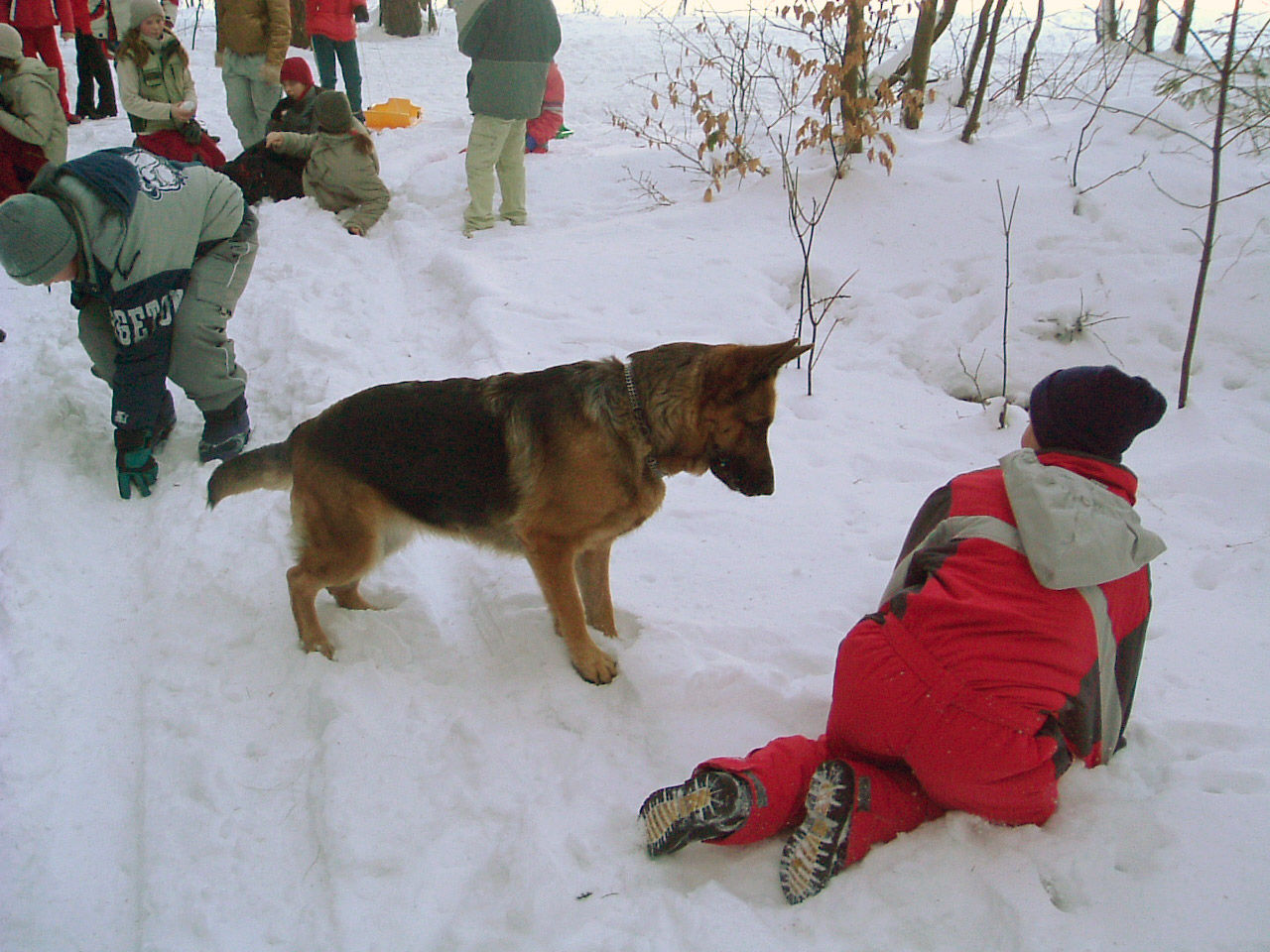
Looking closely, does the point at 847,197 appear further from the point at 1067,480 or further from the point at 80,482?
the point at 80,482

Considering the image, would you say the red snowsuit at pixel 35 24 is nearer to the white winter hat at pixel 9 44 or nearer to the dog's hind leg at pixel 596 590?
the white winter hat at pixel 9 44

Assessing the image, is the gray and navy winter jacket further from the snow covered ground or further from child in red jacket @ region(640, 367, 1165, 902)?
child in red jacket @ region(640, 367, 1165, 902)

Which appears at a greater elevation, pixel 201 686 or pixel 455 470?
pixel 455 470

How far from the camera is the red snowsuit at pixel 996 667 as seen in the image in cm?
204

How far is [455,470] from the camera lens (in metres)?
2.92

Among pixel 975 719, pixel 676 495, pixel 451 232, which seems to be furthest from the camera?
pixel 451 232

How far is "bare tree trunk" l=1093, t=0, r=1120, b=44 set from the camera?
33.2ft

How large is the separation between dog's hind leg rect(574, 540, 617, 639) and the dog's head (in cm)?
71

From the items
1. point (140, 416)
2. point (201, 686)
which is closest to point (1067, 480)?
point (201, 686)

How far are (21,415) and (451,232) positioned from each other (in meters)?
4.25

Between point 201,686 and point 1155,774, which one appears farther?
point 201,686

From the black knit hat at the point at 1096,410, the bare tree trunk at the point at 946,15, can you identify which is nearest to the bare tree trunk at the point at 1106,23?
the bare tree trunk at the point at 946,15

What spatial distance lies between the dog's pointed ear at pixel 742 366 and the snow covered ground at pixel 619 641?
111 centimetres

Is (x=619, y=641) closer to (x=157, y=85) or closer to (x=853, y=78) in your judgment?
(x=853, y=78)
